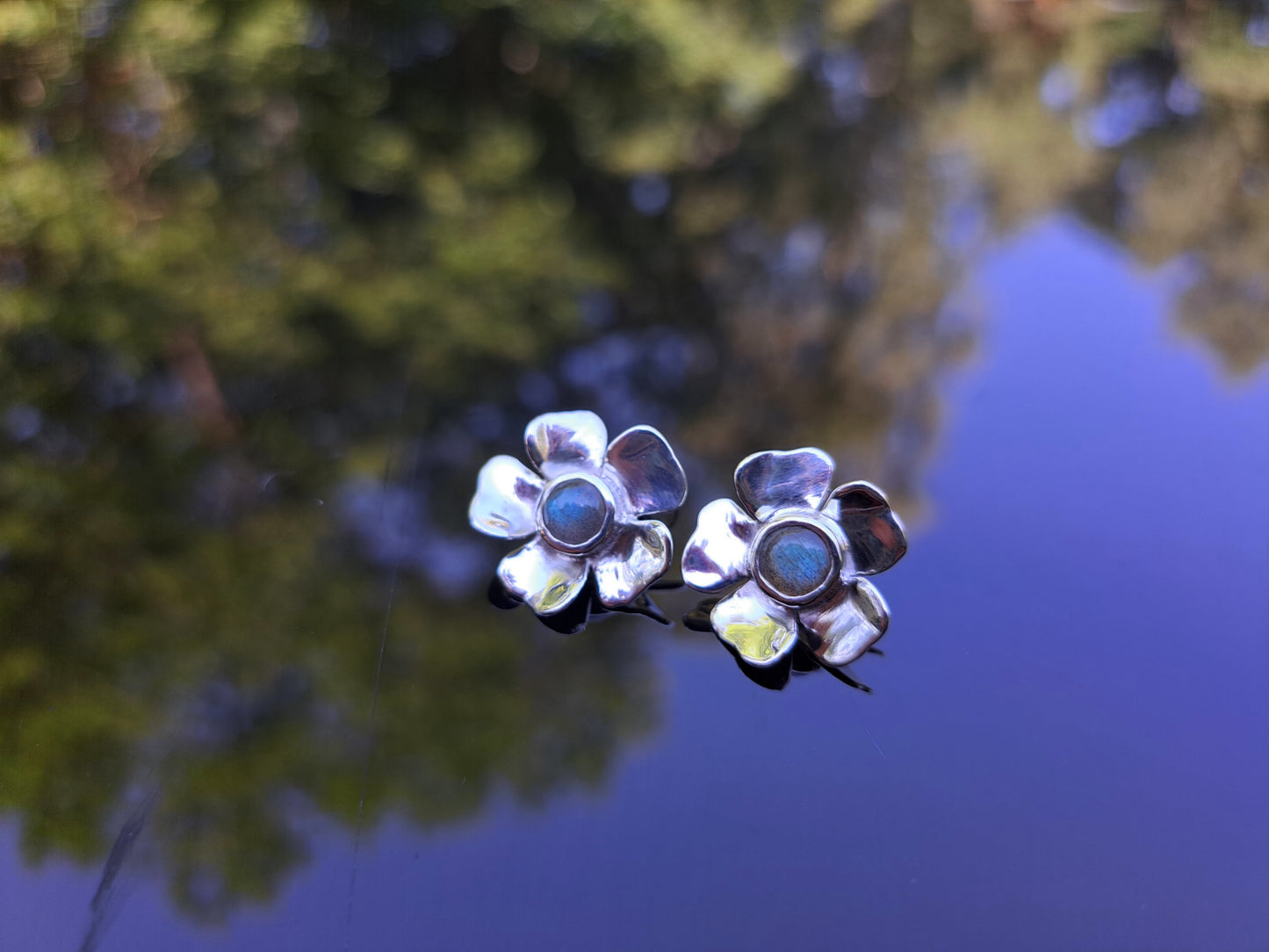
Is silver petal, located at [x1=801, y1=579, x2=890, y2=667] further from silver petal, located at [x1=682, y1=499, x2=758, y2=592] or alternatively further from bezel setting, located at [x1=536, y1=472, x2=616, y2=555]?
bezel setting, located at [x1=536, y1=472, x2=616, y2=555]

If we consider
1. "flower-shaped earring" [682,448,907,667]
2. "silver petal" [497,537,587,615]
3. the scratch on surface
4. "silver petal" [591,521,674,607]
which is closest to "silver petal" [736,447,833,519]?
"flower-shaped earring" [682,448,907,667]

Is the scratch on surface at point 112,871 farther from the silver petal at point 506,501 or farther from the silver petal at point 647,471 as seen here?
the silver petal at point 647,471

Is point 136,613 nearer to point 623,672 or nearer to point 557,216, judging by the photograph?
point 623,672

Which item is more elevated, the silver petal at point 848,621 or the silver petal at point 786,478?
the silver petal at point 786,478

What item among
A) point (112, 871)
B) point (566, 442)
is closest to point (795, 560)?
point (566, 442)

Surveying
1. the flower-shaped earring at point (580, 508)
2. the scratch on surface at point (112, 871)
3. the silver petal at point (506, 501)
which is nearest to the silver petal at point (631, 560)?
the flower-shaped earring at point (580, 508)

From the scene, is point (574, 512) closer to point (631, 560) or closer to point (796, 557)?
point (631, 560)
